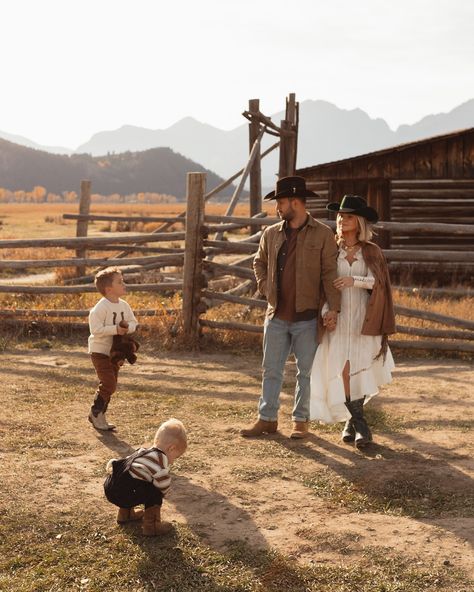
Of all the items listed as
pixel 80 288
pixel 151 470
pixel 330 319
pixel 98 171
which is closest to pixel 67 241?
pixel 80 288

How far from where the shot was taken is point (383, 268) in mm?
5055

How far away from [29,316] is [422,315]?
443 centimetres

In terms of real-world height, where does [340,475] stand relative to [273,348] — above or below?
below

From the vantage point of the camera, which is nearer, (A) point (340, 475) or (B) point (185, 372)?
(A) point (340, 475)

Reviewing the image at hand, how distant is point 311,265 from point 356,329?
50 cm

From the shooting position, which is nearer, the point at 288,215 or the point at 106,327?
the point at 288,215

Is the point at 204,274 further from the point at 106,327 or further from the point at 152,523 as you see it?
the point at 152,523

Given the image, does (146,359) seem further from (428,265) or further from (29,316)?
(428,265)

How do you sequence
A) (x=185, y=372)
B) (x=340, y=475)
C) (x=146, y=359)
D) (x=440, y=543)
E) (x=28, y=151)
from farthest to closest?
(x=28, y=151) → (x=146, y=359) → (x=185, y=372) → (x=340, y=475) → (x=440, y=543)

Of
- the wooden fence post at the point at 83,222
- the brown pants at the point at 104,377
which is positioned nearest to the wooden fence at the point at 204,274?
the brown pants at the point at 104,377

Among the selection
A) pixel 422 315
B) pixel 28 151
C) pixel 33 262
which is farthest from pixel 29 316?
pixel 28 151

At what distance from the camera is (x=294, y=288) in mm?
5211

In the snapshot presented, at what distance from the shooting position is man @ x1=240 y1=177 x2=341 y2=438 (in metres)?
5.09

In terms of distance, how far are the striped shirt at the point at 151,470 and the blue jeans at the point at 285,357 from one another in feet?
5.80
